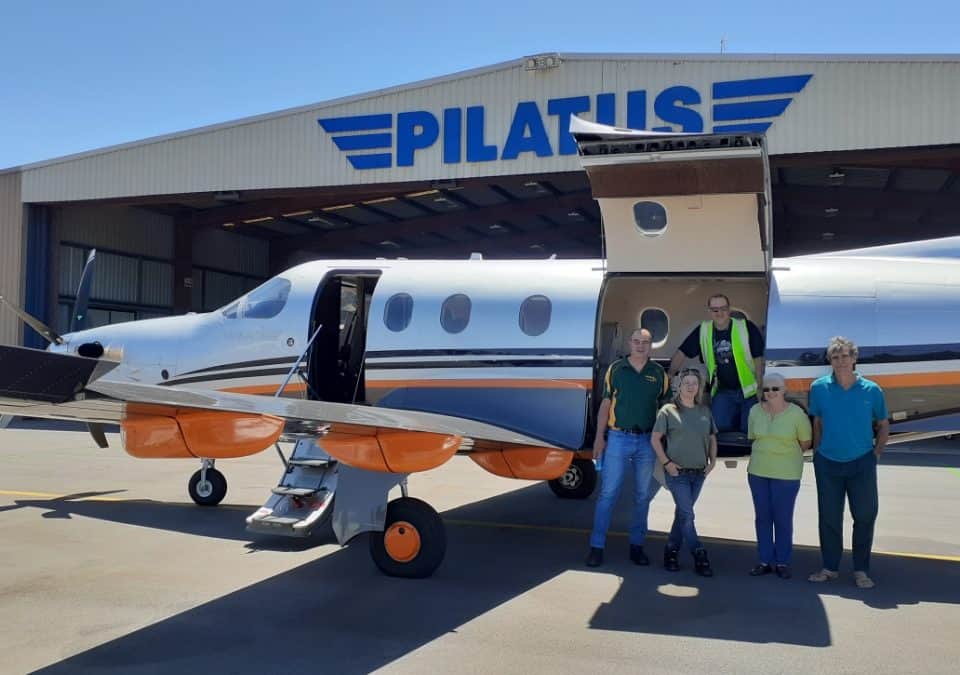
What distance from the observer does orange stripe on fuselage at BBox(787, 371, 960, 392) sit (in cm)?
778

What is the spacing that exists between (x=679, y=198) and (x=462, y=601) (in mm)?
4077

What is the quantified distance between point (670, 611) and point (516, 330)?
3.53 metres

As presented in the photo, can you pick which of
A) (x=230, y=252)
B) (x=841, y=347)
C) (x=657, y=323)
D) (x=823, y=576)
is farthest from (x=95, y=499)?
(x=230, y=252)

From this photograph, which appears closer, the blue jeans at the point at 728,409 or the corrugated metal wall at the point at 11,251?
the blue jeans at the point at 728,409

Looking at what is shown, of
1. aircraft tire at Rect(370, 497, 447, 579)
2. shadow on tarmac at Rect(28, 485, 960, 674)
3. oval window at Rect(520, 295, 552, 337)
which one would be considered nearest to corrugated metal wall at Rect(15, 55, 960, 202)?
oval window at Rect(520, 295, 552, 337)

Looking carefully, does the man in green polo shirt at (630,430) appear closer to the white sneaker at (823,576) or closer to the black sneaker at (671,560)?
the black sneaker at (671,560)

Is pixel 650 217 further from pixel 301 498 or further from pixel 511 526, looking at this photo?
pixel 301 498

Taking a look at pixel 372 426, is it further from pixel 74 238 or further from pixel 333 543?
pixel 74 238

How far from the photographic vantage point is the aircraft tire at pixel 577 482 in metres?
11.6

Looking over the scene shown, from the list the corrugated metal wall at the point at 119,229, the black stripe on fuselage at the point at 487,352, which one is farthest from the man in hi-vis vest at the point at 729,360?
the corrugated metal wall at the point at 119,229

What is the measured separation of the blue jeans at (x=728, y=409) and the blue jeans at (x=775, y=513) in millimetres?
1041

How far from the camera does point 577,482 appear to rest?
38.1 feet

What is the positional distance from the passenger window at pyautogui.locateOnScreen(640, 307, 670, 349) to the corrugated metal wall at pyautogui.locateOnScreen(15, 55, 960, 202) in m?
9.30

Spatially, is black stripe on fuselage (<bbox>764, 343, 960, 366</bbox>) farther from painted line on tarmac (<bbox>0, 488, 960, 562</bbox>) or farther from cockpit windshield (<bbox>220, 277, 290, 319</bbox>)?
cockpit windshield (<bbox>220, 277, 290, 319</bbox>)
